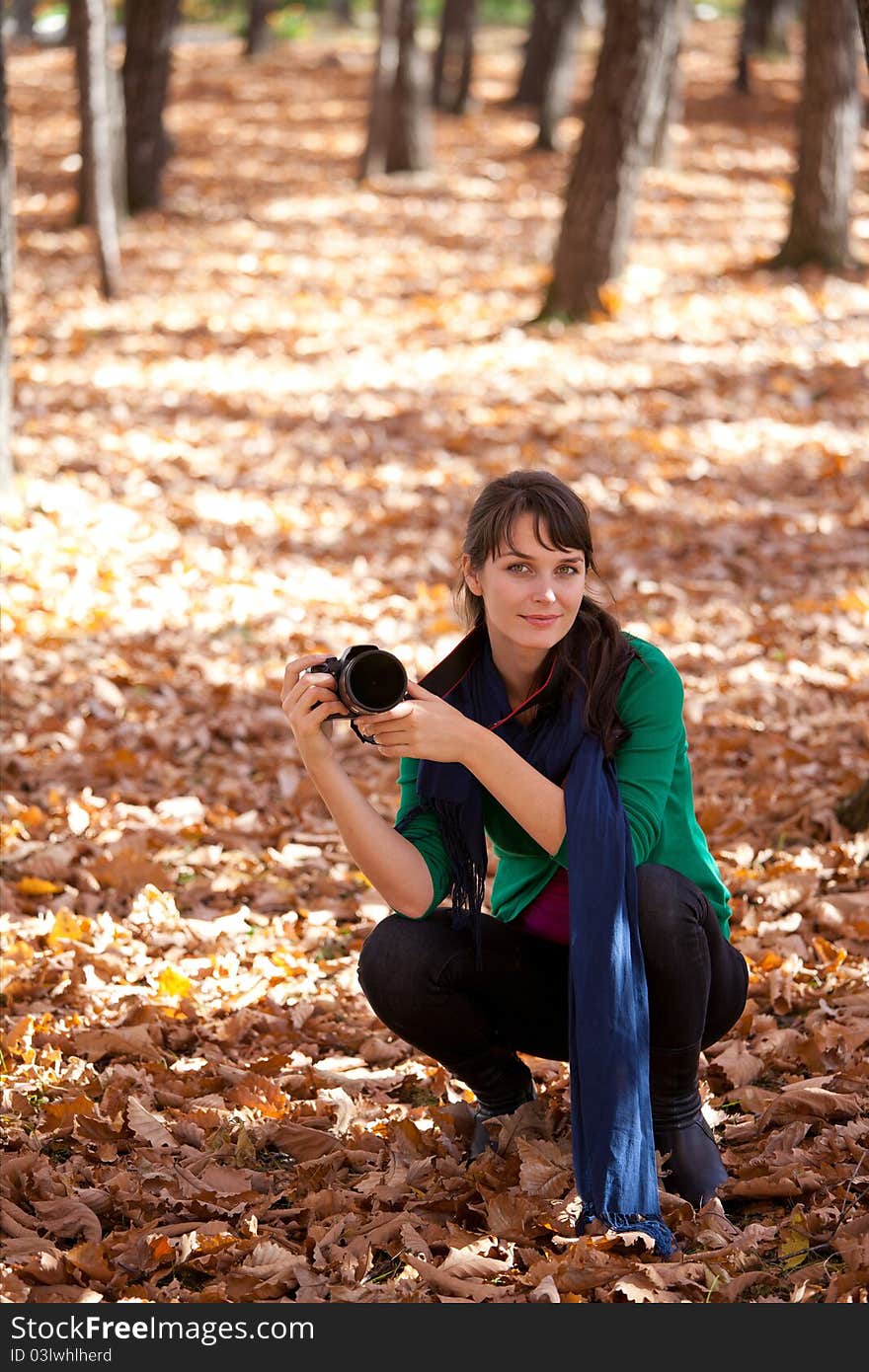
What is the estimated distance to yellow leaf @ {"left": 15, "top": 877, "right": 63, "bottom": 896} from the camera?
448cm

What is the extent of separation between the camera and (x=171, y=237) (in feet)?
50.9

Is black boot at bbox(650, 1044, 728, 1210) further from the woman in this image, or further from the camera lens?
the camera lens

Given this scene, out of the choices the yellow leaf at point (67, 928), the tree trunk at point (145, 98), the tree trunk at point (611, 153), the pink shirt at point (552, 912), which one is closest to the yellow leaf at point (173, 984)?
the yellow leaf at point (67, 928)

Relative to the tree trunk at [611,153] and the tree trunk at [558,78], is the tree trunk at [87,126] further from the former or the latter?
the tree trunk at [558,78]

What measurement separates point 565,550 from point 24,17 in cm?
3538

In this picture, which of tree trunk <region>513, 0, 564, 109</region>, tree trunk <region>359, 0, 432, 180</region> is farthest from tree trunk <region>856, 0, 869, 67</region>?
tree trunk <region>513, 0, 564, 109</region>

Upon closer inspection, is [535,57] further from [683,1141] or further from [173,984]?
[683,1141]

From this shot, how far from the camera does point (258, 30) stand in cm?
2783

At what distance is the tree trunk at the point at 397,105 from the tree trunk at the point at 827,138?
5762mm

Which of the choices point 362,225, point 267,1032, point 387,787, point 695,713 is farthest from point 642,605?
point 362,225

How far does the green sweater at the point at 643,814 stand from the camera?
9.38 ft

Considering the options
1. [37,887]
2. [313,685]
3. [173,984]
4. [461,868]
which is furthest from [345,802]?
[37,887]

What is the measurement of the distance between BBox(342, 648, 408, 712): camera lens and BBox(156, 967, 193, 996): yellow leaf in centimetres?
165

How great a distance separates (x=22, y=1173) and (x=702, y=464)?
22.6ft
